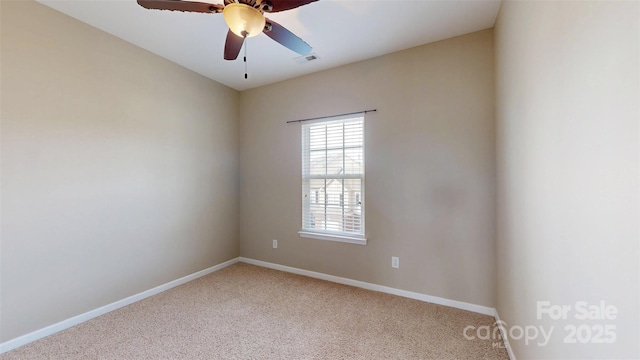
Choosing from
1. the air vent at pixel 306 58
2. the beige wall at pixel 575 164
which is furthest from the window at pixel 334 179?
the beige wall at pixel 575 164

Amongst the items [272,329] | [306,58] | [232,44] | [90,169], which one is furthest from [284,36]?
[272,329]

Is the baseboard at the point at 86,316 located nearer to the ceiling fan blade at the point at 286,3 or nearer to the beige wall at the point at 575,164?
the ceiling fan blade at the point at 286,3

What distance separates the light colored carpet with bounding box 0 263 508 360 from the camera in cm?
189

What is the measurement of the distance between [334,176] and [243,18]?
82.9 inches

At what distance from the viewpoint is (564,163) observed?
103 centimetres

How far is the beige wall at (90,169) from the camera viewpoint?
197cm

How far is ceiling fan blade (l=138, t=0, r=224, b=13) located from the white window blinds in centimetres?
189

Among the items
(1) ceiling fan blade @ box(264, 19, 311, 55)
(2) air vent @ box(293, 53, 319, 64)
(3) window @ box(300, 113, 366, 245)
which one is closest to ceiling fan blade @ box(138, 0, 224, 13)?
(1) ceiling fan blade @ box(264, 19, 311, 55)

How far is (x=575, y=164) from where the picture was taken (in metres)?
0.95

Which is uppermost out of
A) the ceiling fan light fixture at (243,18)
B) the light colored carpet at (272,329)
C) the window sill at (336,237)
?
the ceiling fan light fixture at (243,18)

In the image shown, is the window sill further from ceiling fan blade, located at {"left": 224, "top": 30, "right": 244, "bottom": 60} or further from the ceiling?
ceiling fan blade, located at {"left": 224, "top": 30, "right": 244, "bottom": 60}

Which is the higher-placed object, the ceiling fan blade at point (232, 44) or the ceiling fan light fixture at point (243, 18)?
the ceiling fan blade at point (232, 44)

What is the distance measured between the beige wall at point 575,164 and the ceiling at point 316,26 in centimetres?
68

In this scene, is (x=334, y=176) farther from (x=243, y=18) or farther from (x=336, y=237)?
(x=243, y=18)
